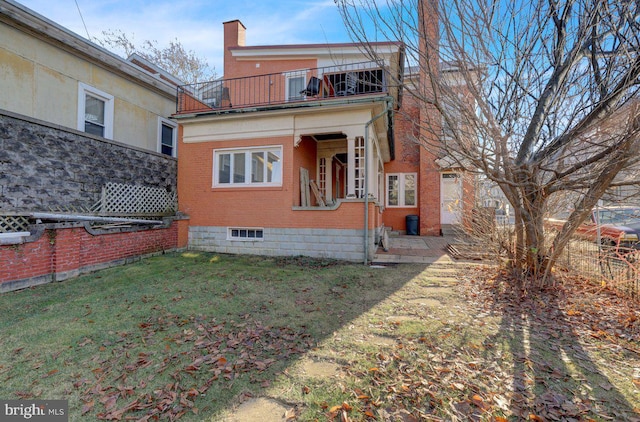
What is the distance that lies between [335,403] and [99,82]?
1100 cm

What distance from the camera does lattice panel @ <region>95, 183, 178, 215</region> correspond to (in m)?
7.53

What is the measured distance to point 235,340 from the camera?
318 centimetres

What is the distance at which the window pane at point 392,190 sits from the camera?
13930 mm

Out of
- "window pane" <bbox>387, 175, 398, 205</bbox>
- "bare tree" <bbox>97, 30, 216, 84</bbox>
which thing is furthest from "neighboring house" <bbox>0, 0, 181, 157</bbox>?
"bare tree" <bbox>97, 30, 216, 84</bbox>

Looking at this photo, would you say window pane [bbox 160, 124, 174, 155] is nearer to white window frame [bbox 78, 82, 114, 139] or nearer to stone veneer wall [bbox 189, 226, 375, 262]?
white window frame [bbox 78, 82, 114, 139]

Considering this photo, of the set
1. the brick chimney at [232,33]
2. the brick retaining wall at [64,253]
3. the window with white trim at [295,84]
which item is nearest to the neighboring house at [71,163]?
the brick retaining wall at [64,253]

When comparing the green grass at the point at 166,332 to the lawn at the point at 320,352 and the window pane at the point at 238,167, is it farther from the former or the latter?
the window pane at the point at 238,167

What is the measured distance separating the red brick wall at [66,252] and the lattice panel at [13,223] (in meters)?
1.00

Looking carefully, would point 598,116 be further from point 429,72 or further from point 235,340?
point 235,340

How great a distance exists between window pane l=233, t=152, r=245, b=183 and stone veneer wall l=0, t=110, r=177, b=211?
2890 millimetres

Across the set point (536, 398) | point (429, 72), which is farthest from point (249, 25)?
point (536, 398)

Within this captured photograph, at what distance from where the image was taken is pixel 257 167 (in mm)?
8445

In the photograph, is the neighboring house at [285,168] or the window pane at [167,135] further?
the window pane at [167,135]

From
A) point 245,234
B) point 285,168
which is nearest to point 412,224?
point 285,168
